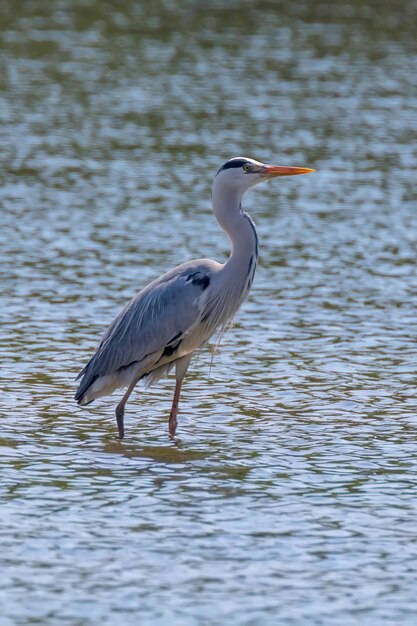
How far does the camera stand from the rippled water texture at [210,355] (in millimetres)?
6820

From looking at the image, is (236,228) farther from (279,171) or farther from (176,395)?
(176,395)

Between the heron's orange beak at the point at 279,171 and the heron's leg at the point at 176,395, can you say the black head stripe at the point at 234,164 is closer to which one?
the heron's orange beak at the point at 279,171

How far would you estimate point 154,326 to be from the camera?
9.42m

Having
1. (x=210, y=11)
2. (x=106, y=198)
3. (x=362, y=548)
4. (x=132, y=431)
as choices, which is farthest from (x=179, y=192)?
(x=210, y=11)

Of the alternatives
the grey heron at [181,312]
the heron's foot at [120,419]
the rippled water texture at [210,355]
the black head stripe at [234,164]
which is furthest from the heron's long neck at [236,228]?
the heron's foot at [120,419]

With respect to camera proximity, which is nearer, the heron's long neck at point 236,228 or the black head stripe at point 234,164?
the heron's long neck at point 236,228

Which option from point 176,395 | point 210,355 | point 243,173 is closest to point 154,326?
point 176,395

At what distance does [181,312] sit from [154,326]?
192mm

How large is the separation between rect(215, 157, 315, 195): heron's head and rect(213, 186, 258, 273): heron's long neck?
0.19 ft

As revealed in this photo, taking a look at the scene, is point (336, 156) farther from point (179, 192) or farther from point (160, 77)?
point (160, 77)

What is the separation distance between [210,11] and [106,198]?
681 inches

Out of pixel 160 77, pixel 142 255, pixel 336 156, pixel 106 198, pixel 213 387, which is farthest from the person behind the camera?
pixel 160 77

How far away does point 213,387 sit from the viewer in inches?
420

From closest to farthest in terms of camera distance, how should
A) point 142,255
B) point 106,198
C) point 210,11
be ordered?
point 142,255, point 106,198, point 210,11
